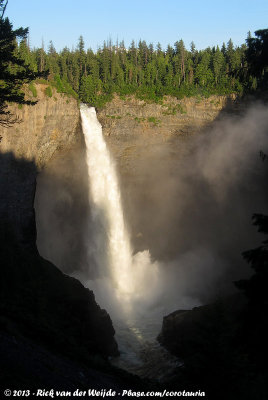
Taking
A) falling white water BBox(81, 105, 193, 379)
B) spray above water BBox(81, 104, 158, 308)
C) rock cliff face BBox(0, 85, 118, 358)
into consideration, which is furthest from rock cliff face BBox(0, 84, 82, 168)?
falling white water BBox(81, 105, 193, 379)

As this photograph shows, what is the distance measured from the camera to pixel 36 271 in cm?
2422

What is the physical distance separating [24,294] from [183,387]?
10952mm

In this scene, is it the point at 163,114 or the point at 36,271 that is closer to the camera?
the point at 36,271

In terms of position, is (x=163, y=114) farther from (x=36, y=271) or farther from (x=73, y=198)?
(x=36, y=271)

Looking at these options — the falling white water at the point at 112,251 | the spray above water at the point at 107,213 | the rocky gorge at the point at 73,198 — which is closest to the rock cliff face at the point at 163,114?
the rocky gorge at the point at 73,198

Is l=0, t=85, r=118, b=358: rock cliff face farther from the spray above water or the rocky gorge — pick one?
the spray above water

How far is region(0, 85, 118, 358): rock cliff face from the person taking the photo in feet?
50.6

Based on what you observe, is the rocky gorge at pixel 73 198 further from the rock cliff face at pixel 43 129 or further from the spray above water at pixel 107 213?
the spray above water at pixel 107 213

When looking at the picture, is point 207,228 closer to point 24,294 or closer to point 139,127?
point 139,127

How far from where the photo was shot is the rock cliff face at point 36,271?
15430 mm

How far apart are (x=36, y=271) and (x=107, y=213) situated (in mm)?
17820

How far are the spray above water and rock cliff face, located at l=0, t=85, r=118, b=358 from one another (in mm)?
4365

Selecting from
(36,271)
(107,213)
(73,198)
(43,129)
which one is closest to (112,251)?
(107,213)

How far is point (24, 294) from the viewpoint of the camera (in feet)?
65.2
